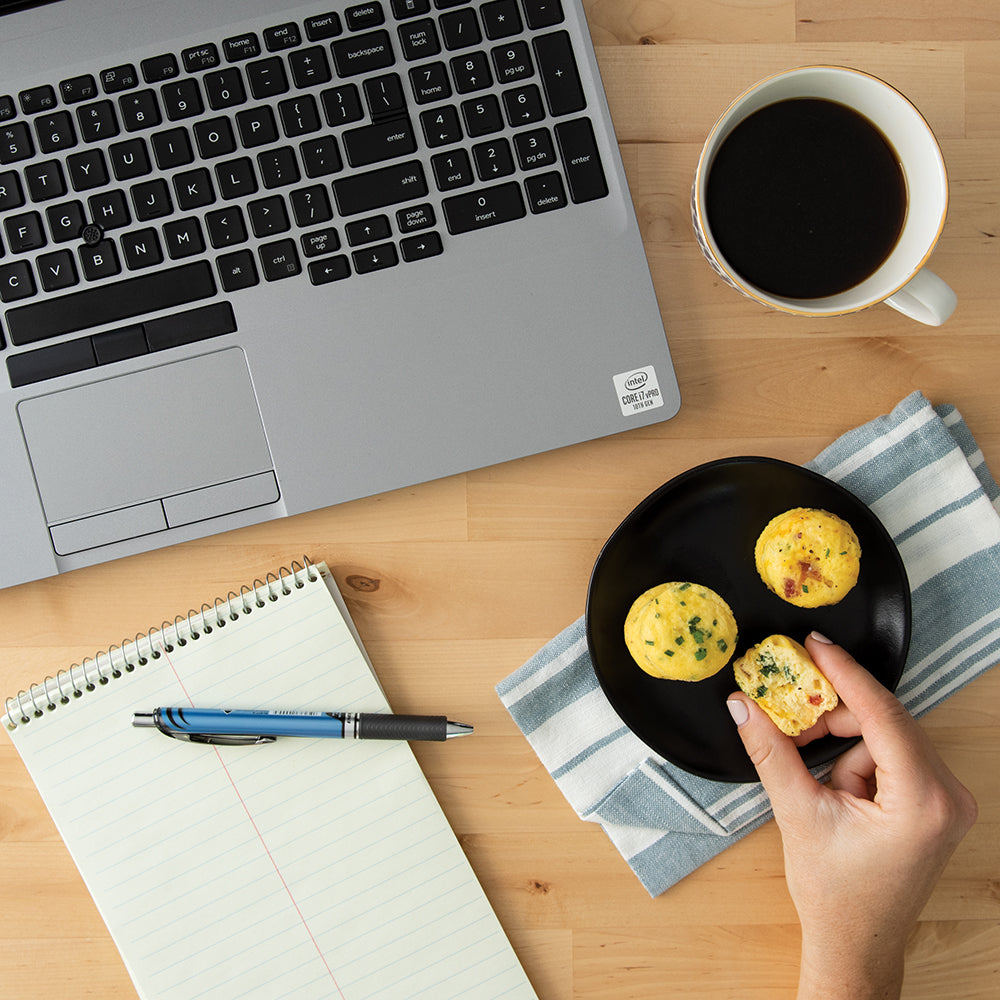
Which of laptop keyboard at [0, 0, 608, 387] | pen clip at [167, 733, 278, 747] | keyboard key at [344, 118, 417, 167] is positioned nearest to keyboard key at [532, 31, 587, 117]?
laptop keyboard at [0, 0, 608, 387]

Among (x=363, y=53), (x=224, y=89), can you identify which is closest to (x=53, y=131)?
(x=224, y=89)

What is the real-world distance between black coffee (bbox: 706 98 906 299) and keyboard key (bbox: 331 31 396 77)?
0.85 feet

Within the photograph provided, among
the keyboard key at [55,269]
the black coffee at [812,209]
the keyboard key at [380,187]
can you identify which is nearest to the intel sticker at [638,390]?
the black coffee at [812,209]

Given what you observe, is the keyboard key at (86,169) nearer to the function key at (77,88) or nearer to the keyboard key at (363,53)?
the function key at (77,88)

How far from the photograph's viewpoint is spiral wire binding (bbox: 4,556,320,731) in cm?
65

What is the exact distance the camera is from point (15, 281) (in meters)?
0.59

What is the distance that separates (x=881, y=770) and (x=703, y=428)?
0.98 feet

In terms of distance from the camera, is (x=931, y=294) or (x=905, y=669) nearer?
(x=931, y=294)

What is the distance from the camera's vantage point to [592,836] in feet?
2.21

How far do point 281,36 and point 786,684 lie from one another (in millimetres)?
628

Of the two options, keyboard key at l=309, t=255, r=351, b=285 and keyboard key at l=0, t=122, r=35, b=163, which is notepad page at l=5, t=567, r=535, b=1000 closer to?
keyboard key at l=309, t=255, r=351, b=285

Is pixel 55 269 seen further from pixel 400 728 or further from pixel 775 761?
pixel 775 761

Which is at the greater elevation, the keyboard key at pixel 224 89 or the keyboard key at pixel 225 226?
the keyboard key at pixel 224 89

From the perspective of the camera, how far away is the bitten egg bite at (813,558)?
0.61m
